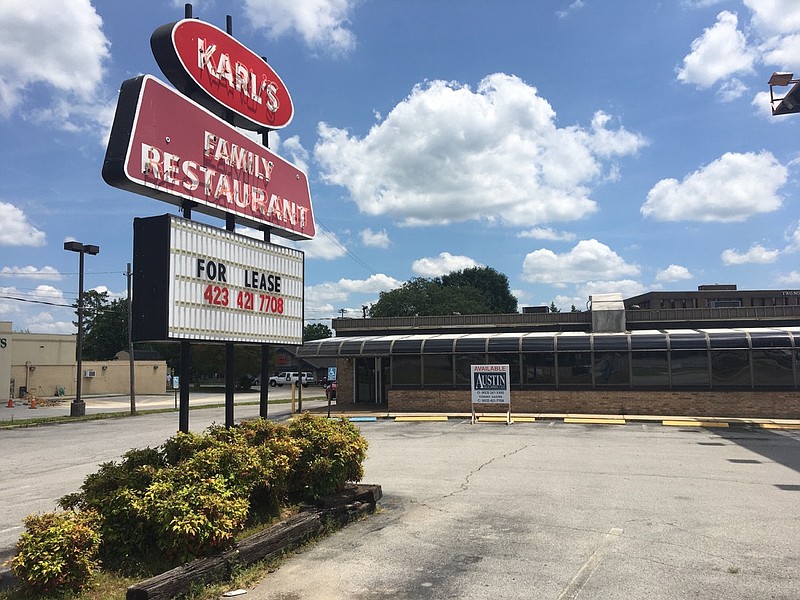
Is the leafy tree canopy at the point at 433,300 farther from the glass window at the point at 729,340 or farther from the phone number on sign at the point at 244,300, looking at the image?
the phone number on sign at the point at 244,300

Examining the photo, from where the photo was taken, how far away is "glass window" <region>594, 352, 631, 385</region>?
2470cm

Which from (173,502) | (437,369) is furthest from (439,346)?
(173,502)

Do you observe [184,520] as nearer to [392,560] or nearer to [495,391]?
[392,560]

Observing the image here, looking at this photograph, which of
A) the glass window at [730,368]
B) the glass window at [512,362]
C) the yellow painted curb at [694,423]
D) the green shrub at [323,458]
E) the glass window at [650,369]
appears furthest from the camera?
the glass window at [512,362]

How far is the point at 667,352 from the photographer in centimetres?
2428

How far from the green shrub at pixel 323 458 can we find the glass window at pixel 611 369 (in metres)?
17.9

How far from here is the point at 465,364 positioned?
87.8 ft

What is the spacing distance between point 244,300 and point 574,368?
1865cm

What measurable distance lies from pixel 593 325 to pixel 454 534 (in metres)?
21.8

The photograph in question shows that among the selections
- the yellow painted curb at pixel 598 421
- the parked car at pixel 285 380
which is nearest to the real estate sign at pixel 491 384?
the yellow painted curb at pixel 598 421

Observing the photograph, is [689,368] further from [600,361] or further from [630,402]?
[600,361]

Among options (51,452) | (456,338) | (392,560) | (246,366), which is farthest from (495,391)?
(246,366)

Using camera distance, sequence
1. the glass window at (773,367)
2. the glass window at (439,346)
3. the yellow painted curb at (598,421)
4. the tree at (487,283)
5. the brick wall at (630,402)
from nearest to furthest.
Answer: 1. the yellow painted curb at (598,421)
2. the brick wall at (630,402)
3. the glass window at (773,367)
4. the glass window at (439,346)
5. the tree at (487,283)

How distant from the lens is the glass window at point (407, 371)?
1077 inches
